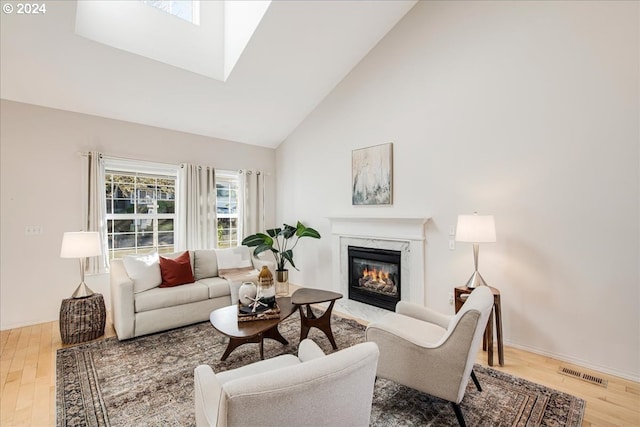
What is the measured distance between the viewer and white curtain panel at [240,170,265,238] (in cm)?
559

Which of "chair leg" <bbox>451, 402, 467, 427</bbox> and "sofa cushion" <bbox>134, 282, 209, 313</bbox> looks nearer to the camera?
"chair leg" <bbox>451, 402, 467, 427</bbox>

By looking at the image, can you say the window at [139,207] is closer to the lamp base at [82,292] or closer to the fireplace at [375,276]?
the lamp base at [82,292]

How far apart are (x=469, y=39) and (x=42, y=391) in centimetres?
530

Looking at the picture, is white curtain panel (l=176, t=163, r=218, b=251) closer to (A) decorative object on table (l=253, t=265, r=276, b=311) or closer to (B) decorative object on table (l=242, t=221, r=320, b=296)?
(B) decorative object on table (l=242, t=221, r=320, b=296)

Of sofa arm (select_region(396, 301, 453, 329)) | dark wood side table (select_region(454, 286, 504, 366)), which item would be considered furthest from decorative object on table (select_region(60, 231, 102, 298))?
dark wood side table (select_region(454, 286, 504, 366))

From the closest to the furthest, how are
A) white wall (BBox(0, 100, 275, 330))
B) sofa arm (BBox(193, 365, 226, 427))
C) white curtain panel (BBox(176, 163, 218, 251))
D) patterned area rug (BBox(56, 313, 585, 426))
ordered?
1. sofa arm (BBox(193, 365, 226, 427))
2. patterned area rug (BBox(56, 313, 585, 426))
3. white wall (BBox(0, 100, 275, 330))
4. white curtain panel (BBox(176, 163, 218, 251))

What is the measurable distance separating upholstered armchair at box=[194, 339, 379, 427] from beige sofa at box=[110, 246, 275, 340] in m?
2.46

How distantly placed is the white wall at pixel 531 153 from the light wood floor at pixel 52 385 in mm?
238

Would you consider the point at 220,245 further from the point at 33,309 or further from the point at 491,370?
the point at 491,370

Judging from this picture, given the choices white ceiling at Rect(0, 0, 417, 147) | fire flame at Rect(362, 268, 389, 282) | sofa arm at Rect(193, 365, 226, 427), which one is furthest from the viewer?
fire flame at Rect(362, 268, 389, 282)

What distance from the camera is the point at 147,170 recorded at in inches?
181

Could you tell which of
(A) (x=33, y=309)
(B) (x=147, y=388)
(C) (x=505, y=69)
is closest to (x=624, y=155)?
(C) (x=505, y=69)

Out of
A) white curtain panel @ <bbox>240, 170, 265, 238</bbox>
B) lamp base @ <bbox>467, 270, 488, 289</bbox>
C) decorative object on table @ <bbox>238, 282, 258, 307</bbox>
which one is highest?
white curtain panel @ <bbox>240, 170, 265, 238</bbox>

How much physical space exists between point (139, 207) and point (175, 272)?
1.59 metres
